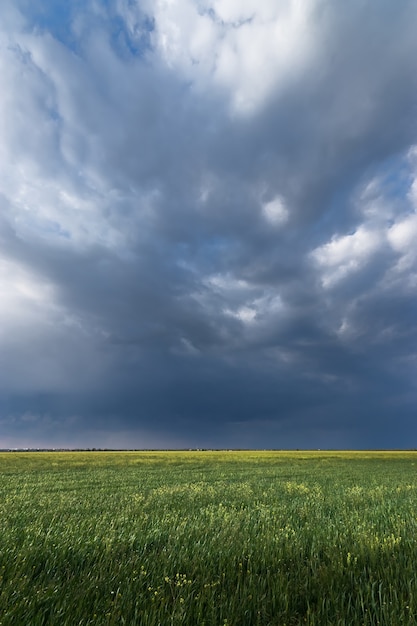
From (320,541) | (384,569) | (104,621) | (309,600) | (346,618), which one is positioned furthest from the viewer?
(320,541)

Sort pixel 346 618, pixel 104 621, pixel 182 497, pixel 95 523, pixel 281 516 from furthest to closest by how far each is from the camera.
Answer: pixel 182 497, pixel 281 516, pixel 95 523, pixel 346 618, pixel 104 621

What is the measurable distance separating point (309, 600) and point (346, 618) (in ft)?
1.70

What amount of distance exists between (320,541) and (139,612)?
3.83 m

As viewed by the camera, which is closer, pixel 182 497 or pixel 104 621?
pixel 104 621

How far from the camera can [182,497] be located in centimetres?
1335

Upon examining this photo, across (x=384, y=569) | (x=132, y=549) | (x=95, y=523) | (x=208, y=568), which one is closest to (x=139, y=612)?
(x=208, y=568)

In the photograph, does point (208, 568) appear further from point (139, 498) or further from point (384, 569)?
point (139, 498)

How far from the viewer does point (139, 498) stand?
12492 millimetres

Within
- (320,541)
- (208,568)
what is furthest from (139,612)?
(320,541)

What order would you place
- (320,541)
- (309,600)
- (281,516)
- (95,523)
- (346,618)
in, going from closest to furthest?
(346,618) → (309,600) → (320,541) → (95,523) → (281,516)

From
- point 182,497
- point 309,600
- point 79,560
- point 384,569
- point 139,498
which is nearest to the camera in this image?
point 309,600

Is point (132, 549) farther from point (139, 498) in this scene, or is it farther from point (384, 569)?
point (139, 498)

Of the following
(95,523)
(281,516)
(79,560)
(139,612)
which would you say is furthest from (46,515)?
(139,612)

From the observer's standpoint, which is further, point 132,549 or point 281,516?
point 281,516
